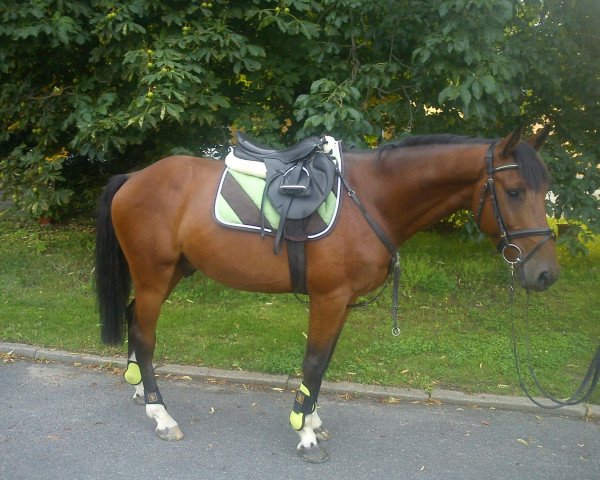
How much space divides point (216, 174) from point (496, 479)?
242 centimetres

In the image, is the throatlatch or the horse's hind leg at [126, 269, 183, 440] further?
the horse's hind leg at [126, 269, 183, 440]

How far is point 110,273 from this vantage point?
3879 millimetres

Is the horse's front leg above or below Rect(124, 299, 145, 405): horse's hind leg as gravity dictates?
above

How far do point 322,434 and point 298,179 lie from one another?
64.6 inches

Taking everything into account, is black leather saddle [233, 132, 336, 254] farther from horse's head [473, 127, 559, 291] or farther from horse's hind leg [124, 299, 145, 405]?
horse's hind leg [124, 299, 145, 405]

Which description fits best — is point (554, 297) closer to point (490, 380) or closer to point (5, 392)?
point (490, 380)

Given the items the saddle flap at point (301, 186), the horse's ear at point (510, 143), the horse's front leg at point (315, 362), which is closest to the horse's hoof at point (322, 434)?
the horse's front leg at point (315, 362)

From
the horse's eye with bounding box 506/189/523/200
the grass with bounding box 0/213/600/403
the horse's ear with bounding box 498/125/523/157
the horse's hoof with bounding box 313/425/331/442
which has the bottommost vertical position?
the grass with bounding box 0/213/600/403

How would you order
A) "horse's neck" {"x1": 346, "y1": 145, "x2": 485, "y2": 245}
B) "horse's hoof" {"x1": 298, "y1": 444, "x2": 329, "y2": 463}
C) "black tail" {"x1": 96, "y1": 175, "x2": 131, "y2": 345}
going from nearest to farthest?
1. "horse's neck" {"x1": 346, "y1": 145, "x2": 485, "y2": 245}
2. "horse's hoof" {"x1": 298, "y1": 444, "x2": 329, "y2": 463}
3. "black tail" {"x1": 96, "y1": 175, "x2": 131, "y2": 345}

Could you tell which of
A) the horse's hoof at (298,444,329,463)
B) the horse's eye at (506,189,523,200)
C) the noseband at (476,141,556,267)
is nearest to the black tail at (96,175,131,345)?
the horse's hoof at (298,444,329,463)

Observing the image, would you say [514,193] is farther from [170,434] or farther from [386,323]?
[386,323]

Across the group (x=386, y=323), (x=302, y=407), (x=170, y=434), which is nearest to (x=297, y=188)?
(x=302, y=407)

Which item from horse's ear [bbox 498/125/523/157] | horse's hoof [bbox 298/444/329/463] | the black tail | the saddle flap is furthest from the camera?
the black tail

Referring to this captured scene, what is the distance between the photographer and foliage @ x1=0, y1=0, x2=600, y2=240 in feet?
15.4
